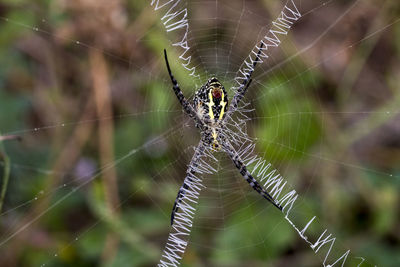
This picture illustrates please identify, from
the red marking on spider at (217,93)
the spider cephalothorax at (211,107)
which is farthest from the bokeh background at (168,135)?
the red marking on spider at (217,93)

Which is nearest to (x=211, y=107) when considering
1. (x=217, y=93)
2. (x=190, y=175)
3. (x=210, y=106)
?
(x=210, y=106)

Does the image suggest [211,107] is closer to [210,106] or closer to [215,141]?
[210,106]

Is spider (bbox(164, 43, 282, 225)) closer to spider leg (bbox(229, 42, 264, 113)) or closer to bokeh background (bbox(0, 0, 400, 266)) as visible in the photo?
spider leg (bbox(229, 42, 264, 113))

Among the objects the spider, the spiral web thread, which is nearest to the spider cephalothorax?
the spider

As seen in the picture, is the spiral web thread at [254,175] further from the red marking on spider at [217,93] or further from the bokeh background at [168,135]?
the red marking on spider at [217,93]

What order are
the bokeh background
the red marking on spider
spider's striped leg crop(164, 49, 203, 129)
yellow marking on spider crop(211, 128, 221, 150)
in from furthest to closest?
yellow marking on spider crop(211, 128, 221, 150), the bokeh background, the red marking on spider, spider's striped leg crop(164, 49, 203, 129)

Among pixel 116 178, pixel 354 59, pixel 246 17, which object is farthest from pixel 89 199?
pixel 354 59
